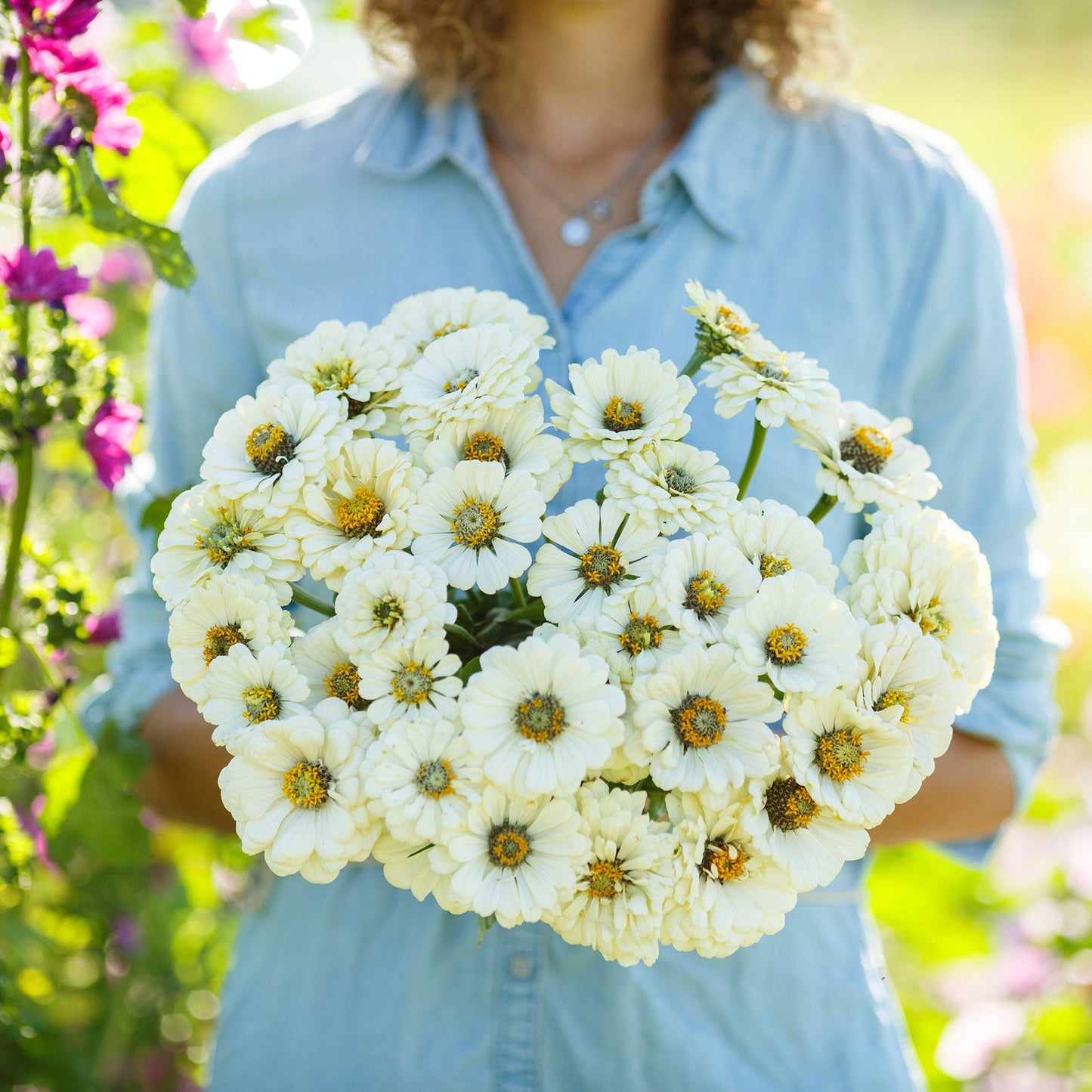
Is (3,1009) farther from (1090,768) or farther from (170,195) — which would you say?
(1090,768)

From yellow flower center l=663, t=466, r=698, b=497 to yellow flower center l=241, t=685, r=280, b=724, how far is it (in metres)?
0.24

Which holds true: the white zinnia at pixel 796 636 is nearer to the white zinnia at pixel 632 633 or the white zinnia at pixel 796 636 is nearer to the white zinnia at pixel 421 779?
the white zinnia at pixel 632 633

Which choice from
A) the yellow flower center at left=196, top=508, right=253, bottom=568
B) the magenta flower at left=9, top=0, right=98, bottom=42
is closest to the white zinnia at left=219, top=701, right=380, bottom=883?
the yellow flower center at left=196, top=508, right=253, bottom=568

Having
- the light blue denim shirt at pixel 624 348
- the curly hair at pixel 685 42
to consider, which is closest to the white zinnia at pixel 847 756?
the light blue denim shirt at pixel 624 348

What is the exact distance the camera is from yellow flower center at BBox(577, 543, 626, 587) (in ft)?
1.90

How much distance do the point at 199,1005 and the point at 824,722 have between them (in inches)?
53.1

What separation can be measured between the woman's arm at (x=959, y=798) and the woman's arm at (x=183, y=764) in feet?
2.08

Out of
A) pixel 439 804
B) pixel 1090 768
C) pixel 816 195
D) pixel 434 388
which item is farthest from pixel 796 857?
pixel 1090 768

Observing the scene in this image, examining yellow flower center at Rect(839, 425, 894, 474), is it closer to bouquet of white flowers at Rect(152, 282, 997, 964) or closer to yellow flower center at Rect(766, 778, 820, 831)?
bouquet of white flowers at Rect(152, 282, 997, 964)

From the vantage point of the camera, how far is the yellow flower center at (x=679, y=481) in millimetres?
581

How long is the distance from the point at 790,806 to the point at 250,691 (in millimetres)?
298

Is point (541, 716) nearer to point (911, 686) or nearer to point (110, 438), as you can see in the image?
point (911, 686)

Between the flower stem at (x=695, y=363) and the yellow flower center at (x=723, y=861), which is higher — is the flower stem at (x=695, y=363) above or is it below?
above

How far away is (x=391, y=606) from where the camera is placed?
0.55 meters
